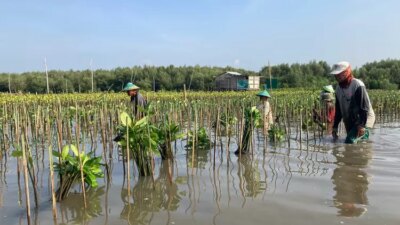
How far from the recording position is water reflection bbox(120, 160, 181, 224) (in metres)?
3.25

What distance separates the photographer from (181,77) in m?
36.2

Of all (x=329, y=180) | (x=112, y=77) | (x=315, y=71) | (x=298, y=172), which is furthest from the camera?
(x=315, y=71)

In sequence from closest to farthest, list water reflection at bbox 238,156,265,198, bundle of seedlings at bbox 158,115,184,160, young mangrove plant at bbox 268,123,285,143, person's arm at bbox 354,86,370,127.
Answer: water reflection at bbox 238,156,265,198 → bundle of seedlings at bbox 158,115,184,160 → person's arm at bbox 354,86,370,127 → young mangrove plant at bbox 268,123,285,143

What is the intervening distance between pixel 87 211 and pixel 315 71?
125 ft

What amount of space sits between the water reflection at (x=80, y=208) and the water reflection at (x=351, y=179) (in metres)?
2.00

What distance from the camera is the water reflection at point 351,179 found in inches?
129

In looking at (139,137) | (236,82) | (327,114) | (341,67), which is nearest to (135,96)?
(139,137)

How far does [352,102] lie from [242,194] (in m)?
2.50

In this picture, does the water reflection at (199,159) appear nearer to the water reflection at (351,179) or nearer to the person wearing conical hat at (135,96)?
the person wearing conical hat at (135,96)

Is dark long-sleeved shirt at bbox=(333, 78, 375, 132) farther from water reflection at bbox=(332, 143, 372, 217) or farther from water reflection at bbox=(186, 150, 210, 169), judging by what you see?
water reflection at bbox=(186, 150, 210, 169)

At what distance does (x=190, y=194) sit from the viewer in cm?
380

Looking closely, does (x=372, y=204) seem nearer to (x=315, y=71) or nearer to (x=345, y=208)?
(x=345, y=208)

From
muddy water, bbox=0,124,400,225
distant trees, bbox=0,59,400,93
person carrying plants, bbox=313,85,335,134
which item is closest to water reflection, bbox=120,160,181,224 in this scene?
muddy water, bbox=0,124,400,225

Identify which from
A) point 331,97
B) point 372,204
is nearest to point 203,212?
point 372,204
